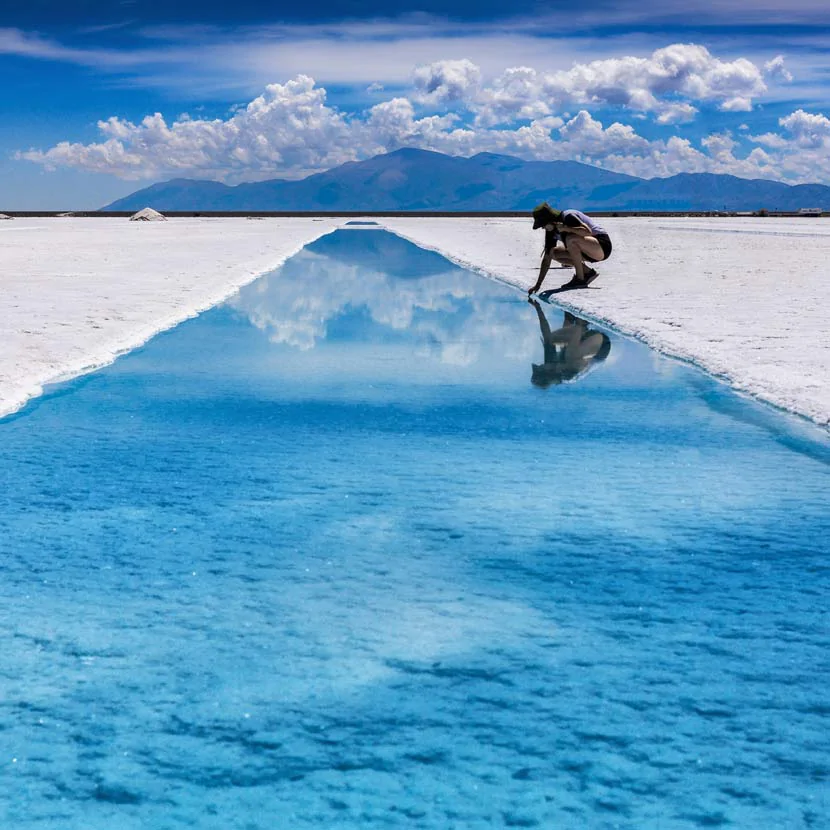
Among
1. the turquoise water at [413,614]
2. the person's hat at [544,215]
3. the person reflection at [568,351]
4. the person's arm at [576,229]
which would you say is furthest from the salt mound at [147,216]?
the turquoise water at [413,614]

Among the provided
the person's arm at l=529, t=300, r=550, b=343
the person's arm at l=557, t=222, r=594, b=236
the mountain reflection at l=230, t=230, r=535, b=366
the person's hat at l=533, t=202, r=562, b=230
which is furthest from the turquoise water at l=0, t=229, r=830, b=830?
the person's arm at l=557, t=222, r=594, b=236

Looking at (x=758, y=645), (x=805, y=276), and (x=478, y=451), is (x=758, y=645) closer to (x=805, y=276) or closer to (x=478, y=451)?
(x=478, y=451)

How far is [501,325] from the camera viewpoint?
54.5ft

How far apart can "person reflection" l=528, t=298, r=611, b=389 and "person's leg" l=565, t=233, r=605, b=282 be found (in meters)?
4.45

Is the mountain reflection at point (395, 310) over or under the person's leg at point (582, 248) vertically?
under

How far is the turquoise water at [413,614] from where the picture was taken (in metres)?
3.68

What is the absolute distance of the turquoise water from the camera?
368 centimetres

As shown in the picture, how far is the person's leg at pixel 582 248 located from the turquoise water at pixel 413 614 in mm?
11411

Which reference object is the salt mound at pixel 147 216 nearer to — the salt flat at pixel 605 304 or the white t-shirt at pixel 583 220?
the salt flat at pixel 605 304

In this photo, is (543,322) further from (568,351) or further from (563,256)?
(563,256)

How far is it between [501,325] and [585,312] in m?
2.14

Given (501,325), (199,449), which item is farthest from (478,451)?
(501,325)

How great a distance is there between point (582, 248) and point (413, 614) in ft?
56.6

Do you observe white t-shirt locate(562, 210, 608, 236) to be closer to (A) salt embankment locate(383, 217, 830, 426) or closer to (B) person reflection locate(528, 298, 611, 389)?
(A) salt embankment locate(383, 217, 830, 426)
